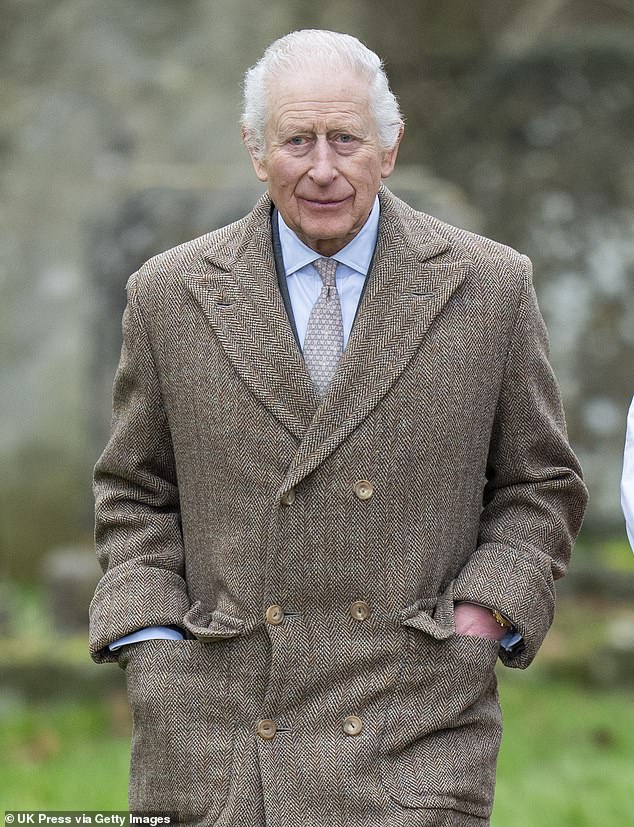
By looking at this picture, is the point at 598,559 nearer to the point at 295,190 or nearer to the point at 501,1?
the point at 501,1

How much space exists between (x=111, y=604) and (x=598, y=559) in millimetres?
3609

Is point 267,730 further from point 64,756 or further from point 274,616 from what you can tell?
point 64,756

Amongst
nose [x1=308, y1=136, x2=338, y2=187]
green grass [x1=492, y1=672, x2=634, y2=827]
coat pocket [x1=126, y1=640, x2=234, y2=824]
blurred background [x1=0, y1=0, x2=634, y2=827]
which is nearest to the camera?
nose [x1=308, y1=136, x2=338, y2=187]

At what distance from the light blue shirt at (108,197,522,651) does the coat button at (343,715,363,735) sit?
353 mm

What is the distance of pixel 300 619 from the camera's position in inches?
121

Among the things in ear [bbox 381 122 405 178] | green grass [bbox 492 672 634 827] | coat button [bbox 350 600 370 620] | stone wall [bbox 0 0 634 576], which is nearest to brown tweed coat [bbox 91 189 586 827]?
coat button [bbox 350 600 370 620]

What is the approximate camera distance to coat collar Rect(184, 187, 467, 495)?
120 inches

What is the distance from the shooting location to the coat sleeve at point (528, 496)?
3.14m

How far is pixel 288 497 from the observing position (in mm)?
3059

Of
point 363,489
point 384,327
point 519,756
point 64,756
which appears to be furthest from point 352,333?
point 64,756

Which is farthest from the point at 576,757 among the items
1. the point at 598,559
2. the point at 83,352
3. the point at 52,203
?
the point at 52,203

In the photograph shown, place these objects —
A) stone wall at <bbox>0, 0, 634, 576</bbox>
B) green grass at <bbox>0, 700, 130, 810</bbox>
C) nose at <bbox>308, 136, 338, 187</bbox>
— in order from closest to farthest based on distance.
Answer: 1. nose at <bbox>308, 136, 338, 187</bbox>
2. green grass at <bbox>0, 700, 130, 810</bbox>
3. stone wall at <bbox>0, 0, 634, 576</bbox>

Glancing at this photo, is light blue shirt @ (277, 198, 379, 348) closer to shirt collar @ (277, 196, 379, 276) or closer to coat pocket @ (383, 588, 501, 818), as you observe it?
shirt collar @ (277, 196, 379, 276)

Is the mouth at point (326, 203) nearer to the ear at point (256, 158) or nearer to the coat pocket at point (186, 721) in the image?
the ear at point (256, 158)
